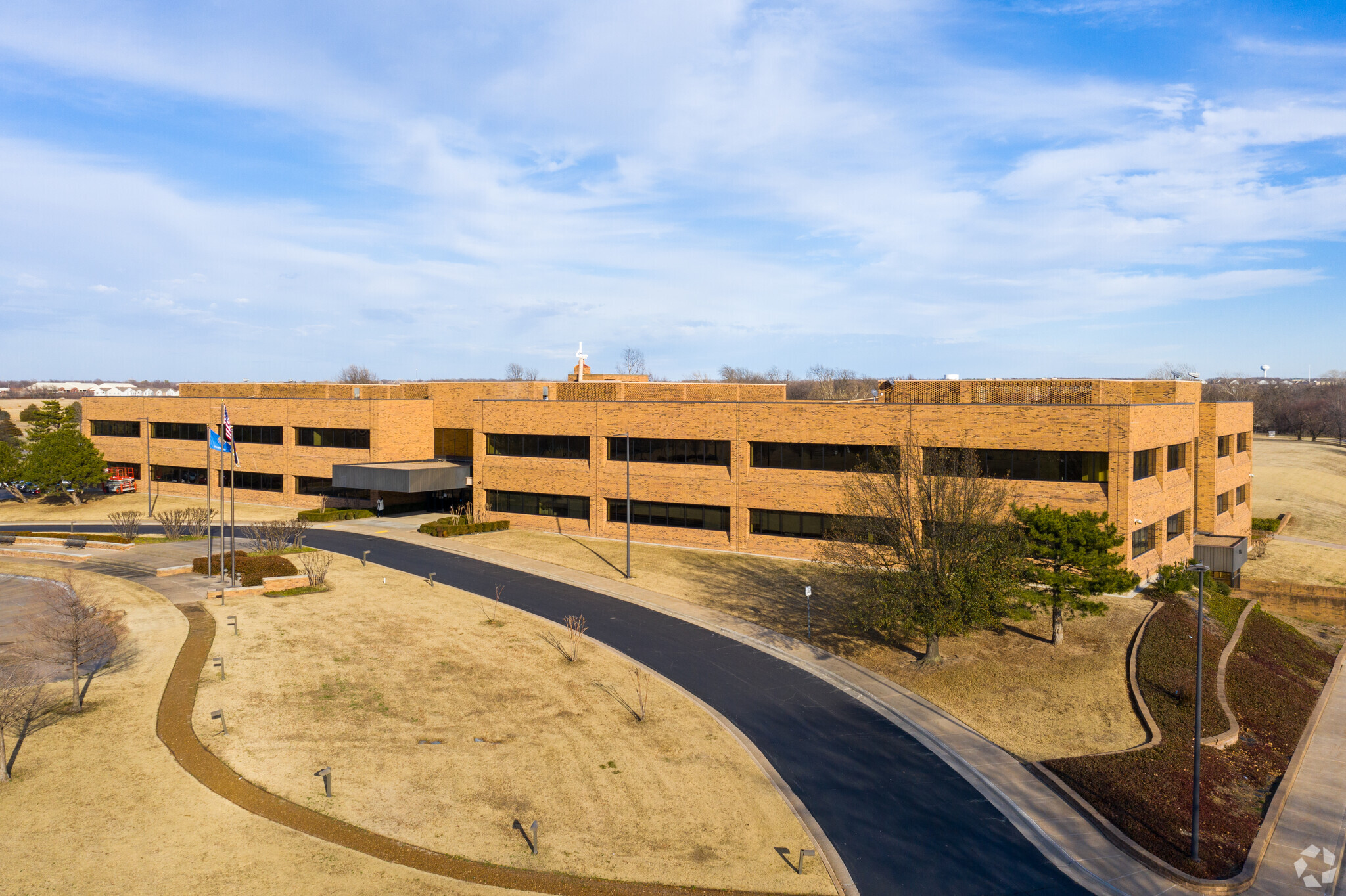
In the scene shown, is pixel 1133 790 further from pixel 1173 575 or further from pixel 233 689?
pixel 233 689

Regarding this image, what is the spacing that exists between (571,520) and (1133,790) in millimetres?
39315

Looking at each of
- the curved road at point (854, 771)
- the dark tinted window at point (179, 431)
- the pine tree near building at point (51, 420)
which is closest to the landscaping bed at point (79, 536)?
the pine tree near building at point (51, 420)

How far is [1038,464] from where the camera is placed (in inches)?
1560

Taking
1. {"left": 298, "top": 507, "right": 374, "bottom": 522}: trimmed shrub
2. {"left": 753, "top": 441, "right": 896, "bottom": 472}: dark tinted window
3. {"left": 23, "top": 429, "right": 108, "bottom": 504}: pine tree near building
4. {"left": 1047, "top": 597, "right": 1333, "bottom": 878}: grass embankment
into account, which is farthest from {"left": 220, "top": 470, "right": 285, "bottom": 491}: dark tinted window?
{"left": 1047, "top": 597, "right": 1333, "bottom": 878}: grass embankment

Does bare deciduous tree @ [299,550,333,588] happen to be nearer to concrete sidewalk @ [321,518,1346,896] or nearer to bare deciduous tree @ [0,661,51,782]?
bare deciduous tree @ [0,661,51,782]

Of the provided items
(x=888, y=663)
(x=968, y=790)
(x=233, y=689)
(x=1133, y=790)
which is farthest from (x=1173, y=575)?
(x=233, y=689)

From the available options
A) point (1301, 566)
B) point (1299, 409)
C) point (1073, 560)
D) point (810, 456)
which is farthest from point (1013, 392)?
point (1299, 409)

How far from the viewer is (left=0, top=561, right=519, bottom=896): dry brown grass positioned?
15.2m

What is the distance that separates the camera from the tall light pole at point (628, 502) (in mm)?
41750

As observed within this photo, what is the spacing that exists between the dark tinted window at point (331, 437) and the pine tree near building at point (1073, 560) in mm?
49861

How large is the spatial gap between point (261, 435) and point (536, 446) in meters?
27.3

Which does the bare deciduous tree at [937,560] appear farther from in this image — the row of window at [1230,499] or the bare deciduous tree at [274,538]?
the bare deciduous tree at [274,538]

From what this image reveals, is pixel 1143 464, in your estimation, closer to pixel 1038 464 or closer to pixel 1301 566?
pixel 1038 464

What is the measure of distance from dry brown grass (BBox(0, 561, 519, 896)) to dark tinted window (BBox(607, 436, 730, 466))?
33.1 metres
